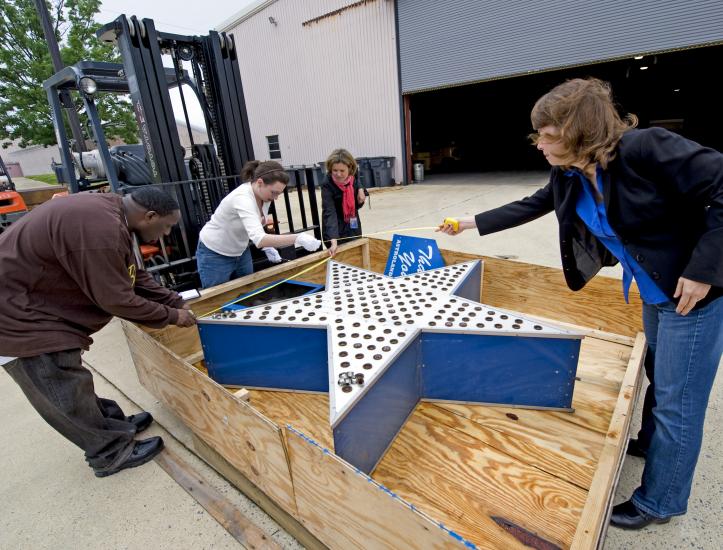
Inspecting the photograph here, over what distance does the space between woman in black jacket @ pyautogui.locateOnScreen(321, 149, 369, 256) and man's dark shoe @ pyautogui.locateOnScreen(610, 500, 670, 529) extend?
2470 mm

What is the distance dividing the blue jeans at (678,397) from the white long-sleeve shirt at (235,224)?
2.19 metres

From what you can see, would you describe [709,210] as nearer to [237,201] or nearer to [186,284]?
[237,201]

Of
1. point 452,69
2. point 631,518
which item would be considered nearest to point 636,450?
point 631,518

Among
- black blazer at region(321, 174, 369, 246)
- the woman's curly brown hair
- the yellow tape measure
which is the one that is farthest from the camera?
black blazer at region(321, 174, 369, 246)

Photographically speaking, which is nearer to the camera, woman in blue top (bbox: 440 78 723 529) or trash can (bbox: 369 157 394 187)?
woman in blue top (bbox: 440 78 723 529)

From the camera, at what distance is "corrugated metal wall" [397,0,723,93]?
7551 mm

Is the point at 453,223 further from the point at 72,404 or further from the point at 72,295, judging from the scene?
the point at 72,404

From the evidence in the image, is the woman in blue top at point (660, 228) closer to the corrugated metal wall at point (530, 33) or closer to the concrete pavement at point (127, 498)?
the concrete pavement at point (127, 498)

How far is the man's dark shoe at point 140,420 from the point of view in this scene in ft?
8.01

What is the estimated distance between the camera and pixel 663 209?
48.3 inches

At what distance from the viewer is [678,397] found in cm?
140

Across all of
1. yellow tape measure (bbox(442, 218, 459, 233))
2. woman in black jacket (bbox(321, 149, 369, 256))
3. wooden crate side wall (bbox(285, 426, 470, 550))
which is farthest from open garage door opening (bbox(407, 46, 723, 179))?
wooden crate side wall (bbox(285, 426, 470, 550))

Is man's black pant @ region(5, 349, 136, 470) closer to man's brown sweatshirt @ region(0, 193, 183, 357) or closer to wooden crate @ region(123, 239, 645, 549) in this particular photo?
man's brown sweatshirt @ region(0, 193, 183, 357)

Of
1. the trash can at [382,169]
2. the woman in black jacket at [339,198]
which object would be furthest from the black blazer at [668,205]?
the trash can at [382,169]
